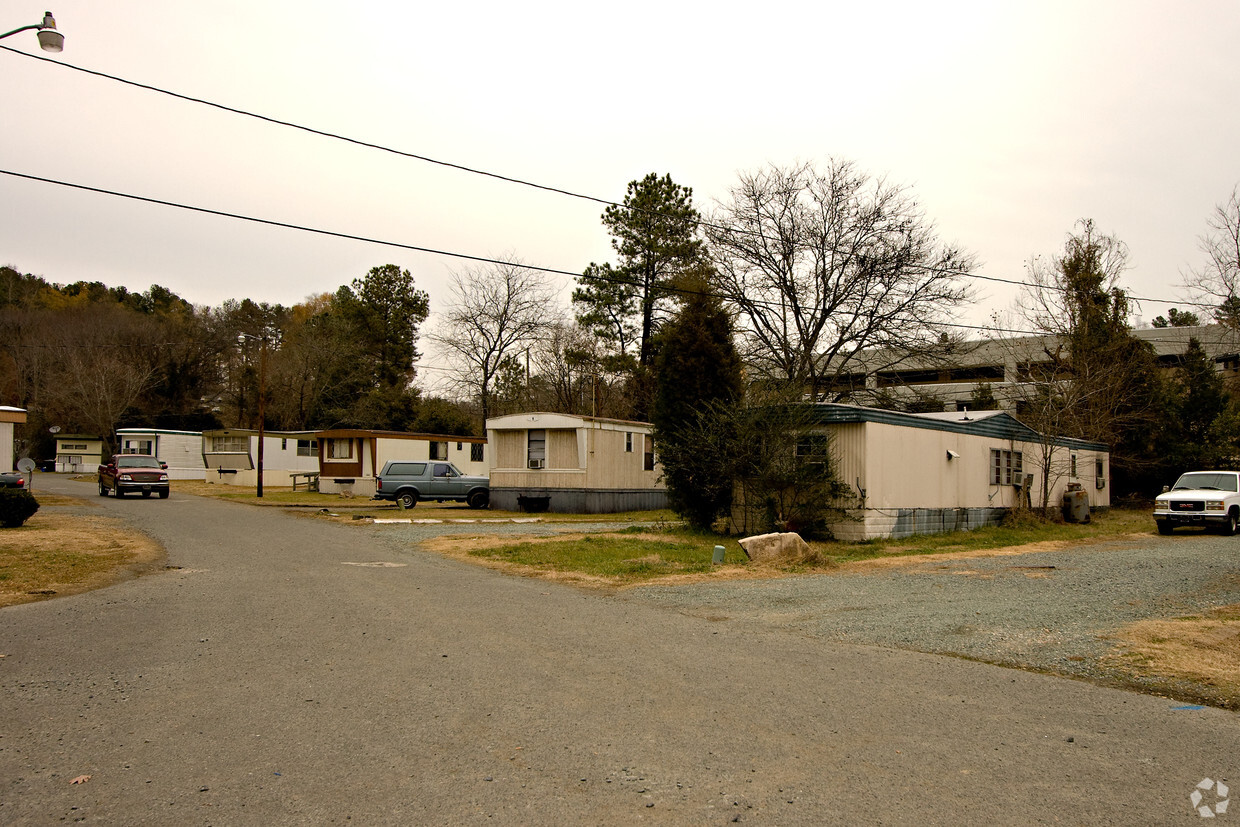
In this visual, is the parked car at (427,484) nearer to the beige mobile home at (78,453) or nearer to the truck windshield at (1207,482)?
the truck windshield at (1207,482)

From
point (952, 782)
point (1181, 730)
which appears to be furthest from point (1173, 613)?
point (952, 782)

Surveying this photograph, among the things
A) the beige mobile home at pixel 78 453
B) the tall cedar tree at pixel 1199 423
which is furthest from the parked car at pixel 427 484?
the beige mobile home at pixel 78 453

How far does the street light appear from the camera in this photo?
35.5ft

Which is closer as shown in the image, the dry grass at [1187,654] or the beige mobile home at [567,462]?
the dry grass at [1187,654]

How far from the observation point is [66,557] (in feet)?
46.8

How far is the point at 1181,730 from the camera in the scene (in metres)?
5.40

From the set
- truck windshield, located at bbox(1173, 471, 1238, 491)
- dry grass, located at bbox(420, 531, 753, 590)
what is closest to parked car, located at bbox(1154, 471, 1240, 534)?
truck windshield, located at bbox(1173, 471, 1238, 491)

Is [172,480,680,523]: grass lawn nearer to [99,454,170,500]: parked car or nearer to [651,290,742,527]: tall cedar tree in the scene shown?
[99,454,170,500]: parked car

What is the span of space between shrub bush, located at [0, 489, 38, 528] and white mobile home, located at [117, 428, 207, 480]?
35.8 meters

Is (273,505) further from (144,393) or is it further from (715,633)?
(144,393)

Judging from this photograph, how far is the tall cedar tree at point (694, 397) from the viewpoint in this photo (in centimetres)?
2008

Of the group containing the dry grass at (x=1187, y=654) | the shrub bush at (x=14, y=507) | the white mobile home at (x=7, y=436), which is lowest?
the dry grass at (x=1187, y=654)

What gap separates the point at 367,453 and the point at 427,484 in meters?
9.48

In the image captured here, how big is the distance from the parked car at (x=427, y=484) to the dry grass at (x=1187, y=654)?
24.8 metres
